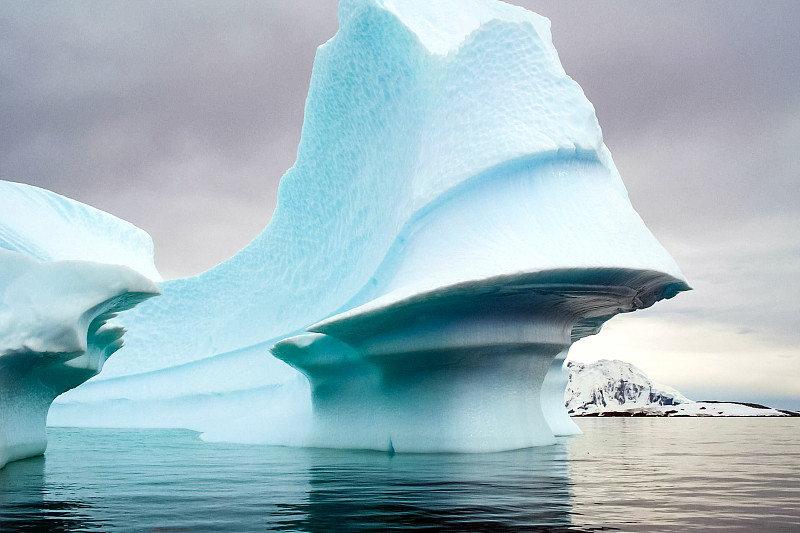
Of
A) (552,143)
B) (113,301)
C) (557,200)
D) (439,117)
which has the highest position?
(439,117)

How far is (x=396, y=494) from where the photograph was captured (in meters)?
5.16

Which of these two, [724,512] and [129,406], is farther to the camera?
[129,406]

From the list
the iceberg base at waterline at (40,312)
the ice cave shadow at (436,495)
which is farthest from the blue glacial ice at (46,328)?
the ice cave shadow at (436,495)

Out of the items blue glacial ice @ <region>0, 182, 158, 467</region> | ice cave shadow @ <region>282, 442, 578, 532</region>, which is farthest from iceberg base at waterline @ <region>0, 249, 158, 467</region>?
ice cave shadow @ <region>282, 442, 578, 532</region>

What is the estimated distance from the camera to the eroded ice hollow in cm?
911

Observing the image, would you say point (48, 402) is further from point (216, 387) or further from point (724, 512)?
point (724, 512)

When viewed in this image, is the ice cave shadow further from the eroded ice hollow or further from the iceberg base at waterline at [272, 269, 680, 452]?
the eroded ice hollow

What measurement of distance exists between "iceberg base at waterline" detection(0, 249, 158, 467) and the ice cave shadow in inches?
107

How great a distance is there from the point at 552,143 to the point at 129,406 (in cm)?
→ 1242

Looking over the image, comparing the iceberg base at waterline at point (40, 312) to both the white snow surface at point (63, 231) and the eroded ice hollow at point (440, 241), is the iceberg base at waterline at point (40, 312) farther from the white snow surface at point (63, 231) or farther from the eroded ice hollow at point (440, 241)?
the white snow surface at point (63, 231)

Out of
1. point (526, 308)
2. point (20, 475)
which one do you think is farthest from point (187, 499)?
point (526, 308)

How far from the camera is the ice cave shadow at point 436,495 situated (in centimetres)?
393

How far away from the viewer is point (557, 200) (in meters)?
9.91

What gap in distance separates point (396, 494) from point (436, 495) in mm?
279
